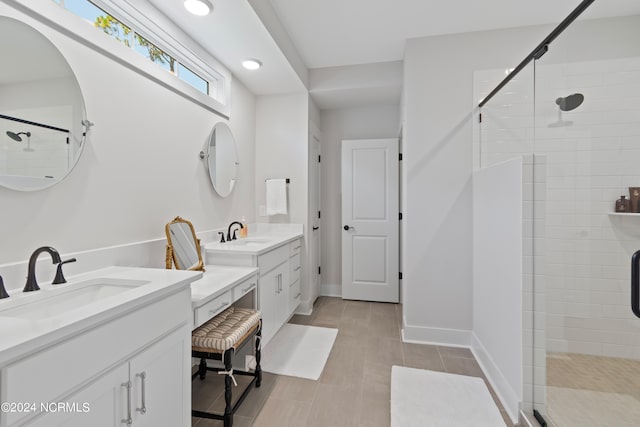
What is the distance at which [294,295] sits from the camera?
312 centimetres

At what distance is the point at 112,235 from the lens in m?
1.62

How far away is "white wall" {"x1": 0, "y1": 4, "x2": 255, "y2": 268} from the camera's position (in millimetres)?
1275

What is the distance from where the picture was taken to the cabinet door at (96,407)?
794 mm

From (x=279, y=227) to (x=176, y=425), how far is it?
7.54 ft

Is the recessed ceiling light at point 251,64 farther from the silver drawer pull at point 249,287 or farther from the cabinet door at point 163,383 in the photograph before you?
the cabinet door at point 163,383

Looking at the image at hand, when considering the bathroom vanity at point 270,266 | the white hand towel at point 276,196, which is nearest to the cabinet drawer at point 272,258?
the bathroom vanity at point 270,266

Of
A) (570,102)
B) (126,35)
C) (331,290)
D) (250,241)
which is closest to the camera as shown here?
(570,102)

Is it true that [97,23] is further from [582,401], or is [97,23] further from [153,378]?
[582,401]

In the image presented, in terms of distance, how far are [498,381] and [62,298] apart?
2.55 metres

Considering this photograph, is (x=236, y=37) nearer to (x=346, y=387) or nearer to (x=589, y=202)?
(x=589, y=202)

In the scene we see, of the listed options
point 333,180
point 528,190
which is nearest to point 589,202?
point 528,190

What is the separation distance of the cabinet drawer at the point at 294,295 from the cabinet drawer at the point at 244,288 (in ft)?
2.93

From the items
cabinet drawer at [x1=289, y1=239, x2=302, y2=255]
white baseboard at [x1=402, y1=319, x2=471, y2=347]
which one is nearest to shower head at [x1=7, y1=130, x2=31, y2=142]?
cabinet drawer at [x1=289, y1=239, x2=302, y2=255]

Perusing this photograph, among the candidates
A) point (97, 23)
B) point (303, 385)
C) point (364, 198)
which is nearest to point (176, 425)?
point (303, 385)
